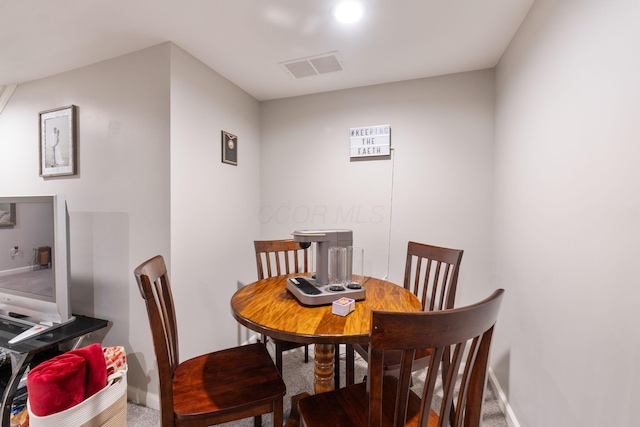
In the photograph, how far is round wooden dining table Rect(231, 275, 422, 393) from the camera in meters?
1.02

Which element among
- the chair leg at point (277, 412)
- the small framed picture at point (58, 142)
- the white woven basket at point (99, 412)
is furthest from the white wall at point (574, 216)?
the small framed picture at point (58, 142)

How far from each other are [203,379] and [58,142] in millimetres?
2056

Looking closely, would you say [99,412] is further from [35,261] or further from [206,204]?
[206,204]

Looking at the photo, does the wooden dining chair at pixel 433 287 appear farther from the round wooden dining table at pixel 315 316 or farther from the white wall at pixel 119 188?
the white wall at pixel 119 188

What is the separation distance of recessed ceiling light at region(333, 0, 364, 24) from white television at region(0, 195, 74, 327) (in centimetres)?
193

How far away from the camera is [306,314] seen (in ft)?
3.98

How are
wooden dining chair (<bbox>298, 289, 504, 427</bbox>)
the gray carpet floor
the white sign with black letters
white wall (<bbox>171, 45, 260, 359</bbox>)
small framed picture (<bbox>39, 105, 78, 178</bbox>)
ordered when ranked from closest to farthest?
wooden dining chair (<bbox>298, 289, 504, 427</bbox>), the gray carpet floor, white wall (<bbox>171, 45, 260, 359</bbox>), small framed picture (<bbox>39, 105, 78, 178</bbox>), the white sign with black letters

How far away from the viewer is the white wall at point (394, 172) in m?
2.20

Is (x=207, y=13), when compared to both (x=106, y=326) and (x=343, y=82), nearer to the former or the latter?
(x=343, y=82)

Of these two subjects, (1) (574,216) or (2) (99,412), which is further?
(2) (99,412)

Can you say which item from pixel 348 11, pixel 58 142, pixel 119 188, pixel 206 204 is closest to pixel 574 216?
pixel 348 11

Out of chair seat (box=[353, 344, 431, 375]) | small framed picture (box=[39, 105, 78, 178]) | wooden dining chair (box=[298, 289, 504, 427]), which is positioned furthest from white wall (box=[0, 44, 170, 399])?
wooden dining chair (box=[298, 289, 504, 427])

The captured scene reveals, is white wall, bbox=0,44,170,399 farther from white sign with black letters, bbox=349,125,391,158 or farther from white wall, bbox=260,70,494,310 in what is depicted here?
white sign with black letters, bbox=349,125,391,158

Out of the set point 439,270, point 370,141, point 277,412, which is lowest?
point 277,412
